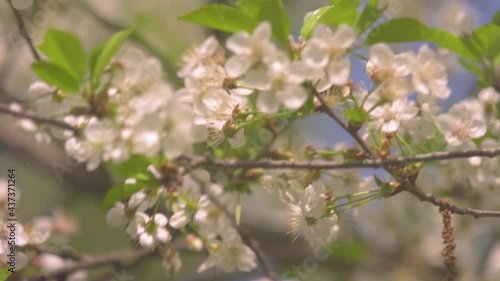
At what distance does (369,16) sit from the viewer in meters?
0.78

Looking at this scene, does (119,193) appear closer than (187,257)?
Yes

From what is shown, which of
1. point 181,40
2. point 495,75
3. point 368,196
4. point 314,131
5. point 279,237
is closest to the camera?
point 368,196

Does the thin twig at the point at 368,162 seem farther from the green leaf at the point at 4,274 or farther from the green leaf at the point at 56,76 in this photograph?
the green leaf at the point at 4,274

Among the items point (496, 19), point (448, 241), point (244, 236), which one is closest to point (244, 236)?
point (244, 236)

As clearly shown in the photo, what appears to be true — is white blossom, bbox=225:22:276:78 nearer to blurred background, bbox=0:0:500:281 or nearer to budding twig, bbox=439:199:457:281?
budding twig, bbox=439:199:457:281

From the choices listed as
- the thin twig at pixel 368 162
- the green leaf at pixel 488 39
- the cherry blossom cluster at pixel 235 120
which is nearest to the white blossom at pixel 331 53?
the cherry blossom cluster at pixel 235 120

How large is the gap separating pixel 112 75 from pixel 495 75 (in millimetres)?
609

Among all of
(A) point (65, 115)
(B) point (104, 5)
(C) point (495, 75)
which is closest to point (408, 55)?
(C) point (495, 75)

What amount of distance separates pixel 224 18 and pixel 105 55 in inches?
6.0

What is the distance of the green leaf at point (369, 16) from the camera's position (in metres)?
0.77

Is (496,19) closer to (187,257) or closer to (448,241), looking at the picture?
(448,241)

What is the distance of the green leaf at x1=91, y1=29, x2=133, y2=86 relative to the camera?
71cm

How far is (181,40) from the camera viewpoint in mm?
1706

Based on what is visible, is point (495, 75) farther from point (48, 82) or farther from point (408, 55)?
point (48, 82)
